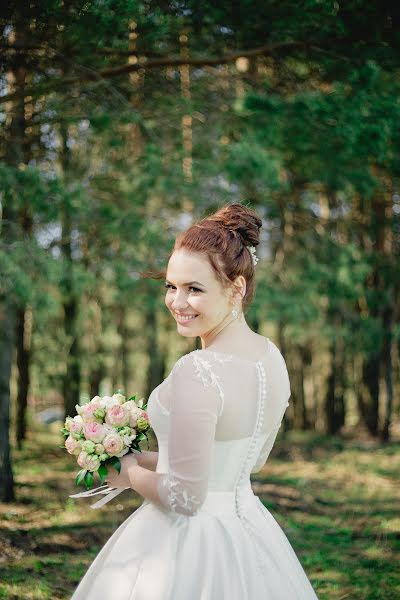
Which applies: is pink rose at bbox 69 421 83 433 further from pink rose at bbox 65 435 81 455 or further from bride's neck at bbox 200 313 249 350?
bride's neck at bbox 200 313 249 350

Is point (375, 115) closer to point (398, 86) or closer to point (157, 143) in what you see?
point (398, 86)

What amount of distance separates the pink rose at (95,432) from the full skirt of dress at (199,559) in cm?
35

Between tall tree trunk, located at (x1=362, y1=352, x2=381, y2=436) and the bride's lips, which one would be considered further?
tall tree trunk, located at (x1=362, y1=352, x2=381, y2=436)

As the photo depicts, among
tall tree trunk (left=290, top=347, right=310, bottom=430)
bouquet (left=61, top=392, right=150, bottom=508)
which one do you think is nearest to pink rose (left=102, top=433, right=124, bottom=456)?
bouquet (left=61, top=392, right=150, bottom=508)

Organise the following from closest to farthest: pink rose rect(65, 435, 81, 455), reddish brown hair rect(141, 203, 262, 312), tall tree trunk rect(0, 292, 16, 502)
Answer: reddish brown hair rect(141, 203, 262, 312) → pink rose rect(65, 435, 81, 455) → tall tree trunk rect(0, 292, 16, 502)

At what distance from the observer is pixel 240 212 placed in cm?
257

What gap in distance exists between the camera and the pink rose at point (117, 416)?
8.46 ft

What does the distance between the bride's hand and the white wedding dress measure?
121 mm

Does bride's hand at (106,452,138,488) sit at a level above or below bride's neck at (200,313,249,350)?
below

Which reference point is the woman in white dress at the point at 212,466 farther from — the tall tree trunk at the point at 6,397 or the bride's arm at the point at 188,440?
the tall tree trunk at the point at 6,397

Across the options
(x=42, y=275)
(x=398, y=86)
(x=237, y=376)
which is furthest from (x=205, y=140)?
(x=237, y=376)

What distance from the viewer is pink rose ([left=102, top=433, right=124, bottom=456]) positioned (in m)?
2.47

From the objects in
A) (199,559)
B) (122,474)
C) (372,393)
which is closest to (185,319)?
(122,474)

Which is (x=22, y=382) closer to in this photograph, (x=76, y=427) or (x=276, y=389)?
(x=76, y=427)
